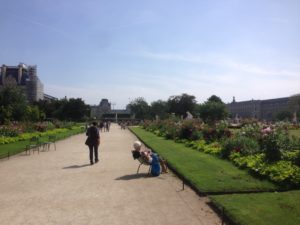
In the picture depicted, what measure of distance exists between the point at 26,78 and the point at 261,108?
293ft

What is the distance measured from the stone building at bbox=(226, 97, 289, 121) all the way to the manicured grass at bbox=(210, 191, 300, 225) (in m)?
136

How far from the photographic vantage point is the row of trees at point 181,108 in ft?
262

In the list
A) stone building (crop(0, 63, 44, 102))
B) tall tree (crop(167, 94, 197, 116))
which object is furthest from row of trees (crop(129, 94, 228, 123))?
stone building (crop(0, 63, 44, 102))

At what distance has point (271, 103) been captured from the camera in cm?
15225

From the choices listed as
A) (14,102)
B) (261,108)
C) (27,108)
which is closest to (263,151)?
(14,102)

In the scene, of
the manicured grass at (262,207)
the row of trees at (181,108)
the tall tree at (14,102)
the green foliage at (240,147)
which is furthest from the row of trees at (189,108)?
the manicured grass at (262,207)

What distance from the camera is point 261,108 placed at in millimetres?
158000

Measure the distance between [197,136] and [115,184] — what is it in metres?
13.0

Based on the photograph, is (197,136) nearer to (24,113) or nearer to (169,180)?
(169,180)

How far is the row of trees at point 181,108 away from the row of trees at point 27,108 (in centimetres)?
1820

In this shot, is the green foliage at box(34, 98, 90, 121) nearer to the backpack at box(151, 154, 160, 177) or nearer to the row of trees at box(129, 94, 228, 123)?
the row of trees at box(129, 94, 228, 123)

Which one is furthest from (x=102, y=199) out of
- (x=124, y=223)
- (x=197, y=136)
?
(x=197, y=136)

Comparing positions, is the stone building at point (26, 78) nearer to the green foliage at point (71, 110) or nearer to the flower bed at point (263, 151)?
the green foliage at point (71, 110)

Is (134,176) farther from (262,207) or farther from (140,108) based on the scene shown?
(140,108)
